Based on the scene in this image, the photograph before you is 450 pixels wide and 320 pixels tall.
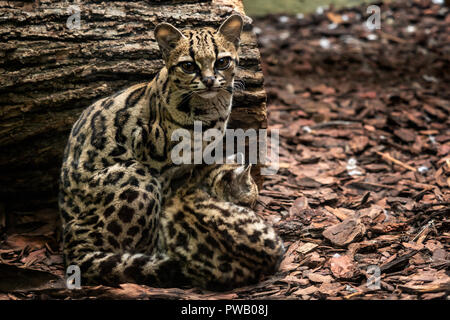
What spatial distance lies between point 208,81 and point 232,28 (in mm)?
722

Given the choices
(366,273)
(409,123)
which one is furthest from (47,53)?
(409,123)

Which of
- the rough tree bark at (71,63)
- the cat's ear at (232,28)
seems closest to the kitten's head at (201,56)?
the cat's ear at (232,28)

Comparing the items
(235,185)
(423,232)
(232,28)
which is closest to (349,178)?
(423,232)

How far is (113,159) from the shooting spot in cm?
589

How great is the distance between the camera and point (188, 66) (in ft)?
18.0

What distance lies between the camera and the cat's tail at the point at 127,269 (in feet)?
17.3

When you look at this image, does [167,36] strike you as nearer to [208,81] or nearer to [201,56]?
[201,56]

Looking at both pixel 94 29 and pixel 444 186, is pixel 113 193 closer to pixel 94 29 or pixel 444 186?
pixel 94 29

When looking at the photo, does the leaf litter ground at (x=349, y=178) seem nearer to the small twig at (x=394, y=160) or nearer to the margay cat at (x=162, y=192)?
the small twig at (x=394, y=160)

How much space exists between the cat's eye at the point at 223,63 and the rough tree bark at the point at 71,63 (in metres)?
0.97

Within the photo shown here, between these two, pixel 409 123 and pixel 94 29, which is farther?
pixel 409 123

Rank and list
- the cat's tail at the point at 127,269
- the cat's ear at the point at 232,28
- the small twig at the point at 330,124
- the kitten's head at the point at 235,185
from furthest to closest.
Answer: the small twig at the point at 330,124 → the kitten's head at the point at 235,185 → the cat's ear at the point at 232,28 → the cat's tail at the point at 127,269
